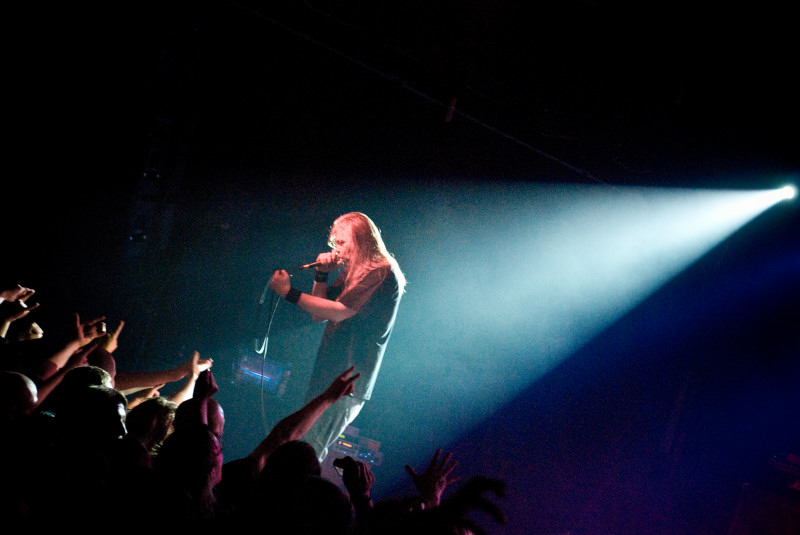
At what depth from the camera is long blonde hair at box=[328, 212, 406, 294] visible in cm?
371

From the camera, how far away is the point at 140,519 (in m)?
1.05

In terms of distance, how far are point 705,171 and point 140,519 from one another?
480cm

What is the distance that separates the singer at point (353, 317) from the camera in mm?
3428

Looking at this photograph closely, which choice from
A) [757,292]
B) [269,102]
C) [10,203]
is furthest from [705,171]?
[10,203]

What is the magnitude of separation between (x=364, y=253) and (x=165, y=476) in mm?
2683

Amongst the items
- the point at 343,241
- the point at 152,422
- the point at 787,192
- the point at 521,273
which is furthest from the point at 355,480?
the point at 787,192

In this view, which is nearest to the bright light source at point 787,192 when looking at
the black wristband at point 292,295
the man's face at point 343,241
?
the man's face at point 343,241

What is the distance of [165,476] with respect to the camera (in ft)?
3.98

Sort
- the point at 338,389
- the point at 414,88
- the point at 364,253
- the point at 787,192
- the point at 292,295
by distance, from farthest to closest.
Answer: the point at 787,192 < the point at 414,88 < the point at 364,253 < the point at 292,295 < the point at 338,389

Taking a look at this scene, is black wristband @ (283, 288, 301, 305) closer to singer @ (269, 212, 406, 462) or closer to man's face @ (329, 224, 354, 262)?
singer @ (269, 212, 406, 462)

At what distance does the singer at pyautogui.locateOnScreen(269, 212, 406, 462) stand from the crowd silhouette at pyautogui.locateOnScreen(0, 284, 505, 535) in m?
1.42

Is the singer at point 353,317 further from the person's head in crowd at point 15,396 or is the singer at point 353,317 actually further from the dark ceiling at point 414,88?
the person's head in crowd at point 15,396

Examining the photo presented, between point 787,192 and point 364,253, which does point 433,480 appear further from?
point 787,192

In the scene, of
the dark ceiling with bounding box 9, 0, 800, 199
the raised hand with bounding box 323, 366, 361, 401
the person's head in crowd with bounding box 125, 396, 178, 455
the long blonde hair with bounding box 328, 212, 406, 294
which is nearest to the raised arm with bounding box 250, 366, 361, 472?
the raised hand with bounding box 323, 366, 361, 401
